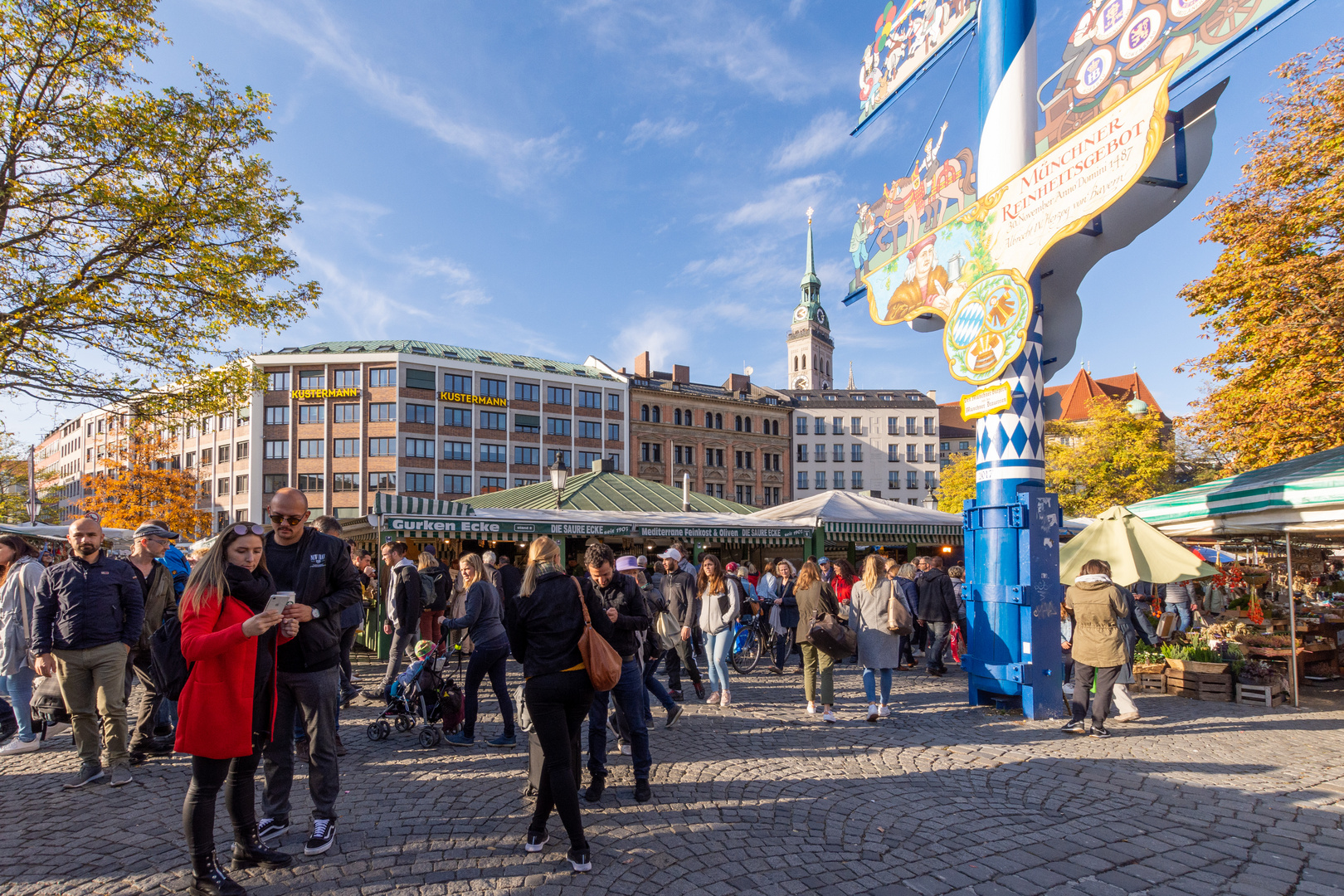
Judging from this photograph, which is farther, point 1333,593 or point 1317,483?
point 1333,593

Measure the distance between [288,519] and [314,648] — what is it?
0.74 m

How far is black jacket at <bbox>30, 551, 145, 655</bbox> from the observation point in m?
5.29

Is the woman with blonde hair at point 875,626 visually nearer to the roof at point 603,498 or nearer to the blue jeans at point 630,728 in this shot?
the blue jeans at point 630,728

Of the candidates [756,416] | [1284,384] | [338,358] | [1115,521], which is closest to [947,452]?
[756,416]

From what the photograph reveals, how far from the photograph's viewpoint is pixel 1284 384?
41.9 ft

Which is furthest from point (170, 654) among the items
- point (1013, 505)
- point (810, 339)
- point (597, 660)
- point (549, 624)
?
point (810, 339)

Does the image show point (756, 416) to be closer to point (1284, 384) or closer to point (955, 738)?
point (1284, 384)

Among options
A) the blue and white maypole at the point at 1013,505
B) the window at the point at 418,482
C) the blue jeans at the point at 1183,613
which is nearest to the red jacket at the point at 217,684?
the blue and white maypole at the point at 1013,505

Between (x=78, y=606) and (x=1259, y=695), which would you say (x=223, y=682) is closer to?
(x=78, y=606)

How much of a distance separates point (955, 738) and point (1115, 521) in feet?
14.2

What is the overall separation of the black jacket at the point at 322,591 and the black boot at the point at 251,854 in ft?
2.79

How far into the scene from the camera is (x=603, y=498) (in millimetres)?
18562

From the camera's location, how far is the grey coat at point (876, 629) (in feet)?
24.0

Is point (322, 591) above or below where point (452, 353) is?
below
